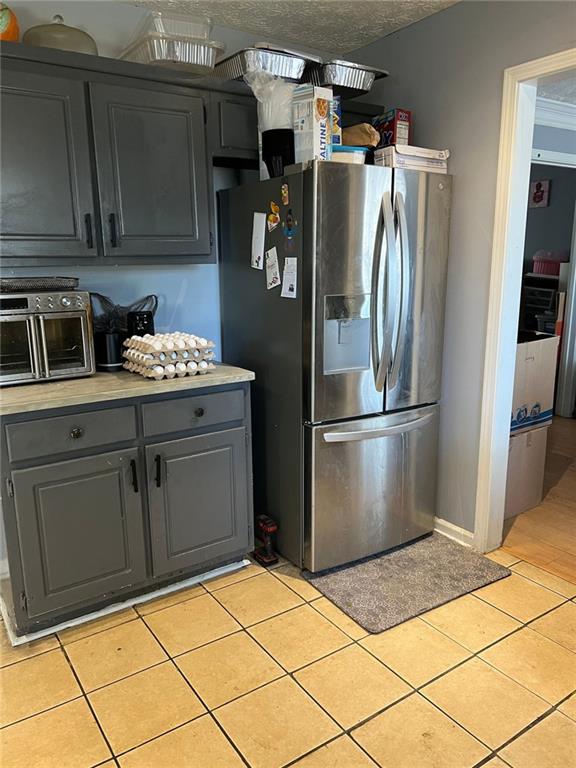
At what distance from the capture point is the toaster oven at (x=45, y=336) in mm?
2160

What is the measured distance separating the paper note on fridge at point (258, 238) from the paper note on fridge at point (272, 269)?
0.06 m

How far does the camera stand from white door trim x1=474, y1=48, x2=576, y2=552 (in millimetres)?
2430

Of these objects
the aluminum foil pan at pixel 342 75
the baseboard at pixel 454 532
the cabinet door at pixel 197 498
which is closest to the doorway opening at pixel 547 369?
the baseboard at pixel 454 532

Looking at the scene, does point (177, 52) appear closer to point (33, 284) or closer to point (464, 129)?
point (33, 284)

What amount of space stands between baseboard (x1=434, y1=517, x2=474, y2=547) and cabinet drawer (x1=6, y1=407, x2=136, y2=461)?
1.70 m

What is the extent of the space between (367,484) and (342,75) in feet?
6.27

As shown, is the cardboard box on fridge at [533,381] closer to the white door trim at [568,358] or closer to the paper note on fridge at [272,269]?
the paper note on fridge at [272,269]

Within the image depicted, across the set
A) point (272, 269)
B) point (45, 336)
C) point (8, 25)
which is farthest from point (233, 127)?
point (45, 336)

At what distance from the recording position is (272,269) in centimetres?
256

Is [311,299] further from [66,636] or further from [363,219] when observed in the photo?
[66,636]

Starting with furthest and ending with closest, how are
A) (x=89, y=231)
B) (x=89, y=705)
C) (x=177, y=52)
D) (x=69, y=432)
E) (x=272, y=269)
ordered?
1. (x=272, y=269)
2. (x=177, y=52)
3. (x=89, y=231)
4. (x=69, y=432)
5. (x=89, y=705)

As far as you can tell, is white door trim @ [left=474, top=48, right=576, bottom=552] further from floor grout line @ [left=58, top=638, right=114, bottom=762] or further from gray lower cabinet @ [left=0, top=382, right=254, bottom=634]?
A: floor grout line @ [left=58, top=638, right=114, bottom=762]

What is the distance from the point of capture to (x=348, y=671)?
204cm

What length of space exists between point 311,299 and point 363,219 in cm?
41
